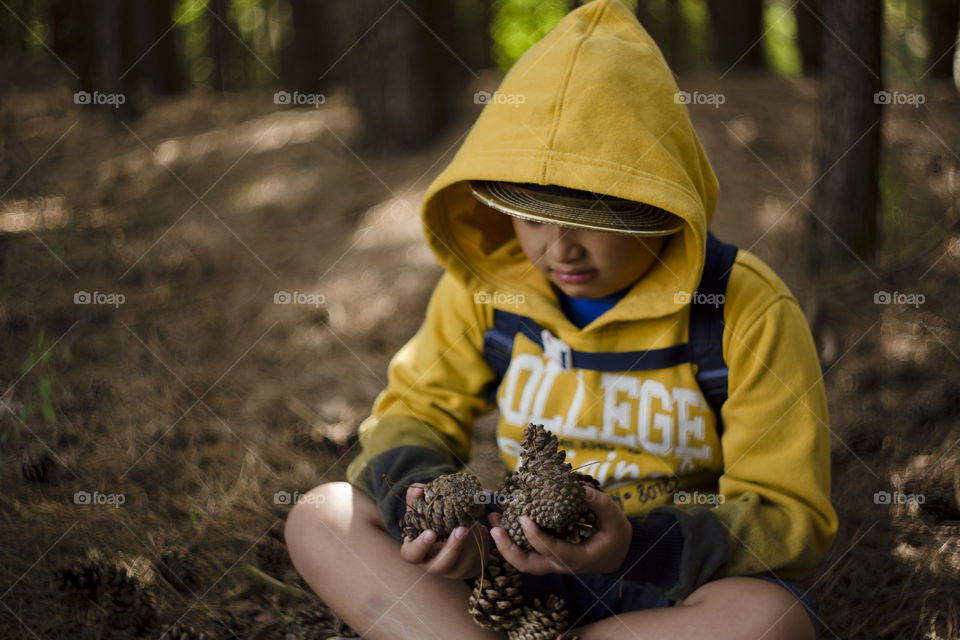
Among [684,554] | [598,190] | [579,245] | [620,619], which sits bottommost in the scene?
[620,619]

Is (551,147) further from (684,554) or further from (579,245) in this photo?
(684,554)

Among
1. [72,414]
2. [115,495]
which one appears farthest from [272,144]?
[115,495]

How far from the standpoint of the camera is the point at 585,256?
1.83 meters

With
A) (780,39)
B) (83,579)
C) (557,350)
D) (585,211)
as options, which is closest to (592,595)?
(557,350)

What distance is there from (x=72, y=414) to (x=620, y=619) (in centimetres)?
241

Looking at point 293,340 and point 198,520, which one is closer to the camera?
point 198,520

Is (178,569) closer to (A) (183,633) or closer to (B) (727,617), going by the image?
(A) (183,633)

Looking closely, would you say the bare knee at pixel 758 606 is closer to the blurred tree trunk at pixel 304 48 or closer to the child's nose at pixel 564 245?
the child's nose at pixel 564 245

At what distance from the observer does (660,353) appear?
1.92 metres

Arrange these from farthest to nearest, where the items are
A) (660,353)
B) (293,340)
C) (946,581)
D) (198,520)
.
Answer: (293,340), (198,520), (946,581), (660,353)

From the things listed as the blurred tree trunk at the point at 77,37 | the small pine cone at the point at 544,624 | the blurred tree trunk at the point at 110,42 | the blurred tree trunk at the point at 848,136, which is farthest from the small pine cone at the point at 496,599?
the blurred tree trunk at the point at 77,37

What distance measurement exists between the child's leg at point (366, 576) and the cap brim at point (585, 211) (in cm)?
83

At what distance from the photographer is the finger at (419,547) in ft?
5.44

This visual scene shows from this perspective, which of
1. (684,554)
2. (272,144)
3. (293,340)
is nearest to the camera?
(684,554)
